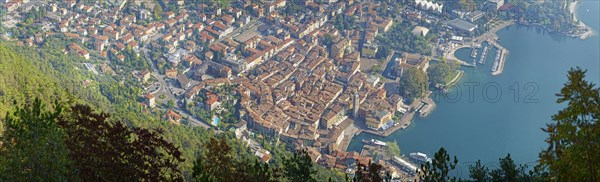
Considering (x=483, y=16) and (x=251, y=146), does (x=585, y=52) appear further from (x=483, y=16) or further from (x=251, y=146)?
(x=251, y=146)

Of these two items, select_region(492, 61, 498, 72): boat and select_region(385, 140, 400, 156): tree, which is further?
select_region(492, 61, 498, 72): boat

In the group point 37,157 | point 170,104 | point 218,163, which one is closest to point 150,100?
point 170,104

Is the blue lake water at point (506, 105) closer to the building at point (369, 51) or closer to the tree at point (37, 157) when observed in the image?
the building at point (369, 51)

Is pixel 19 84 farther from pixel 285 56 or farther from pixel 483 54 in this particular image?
pixel 483 54

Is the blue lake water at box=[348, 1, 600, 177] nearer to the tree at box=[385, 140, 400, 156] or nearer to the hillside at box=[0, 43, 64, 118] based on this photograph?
the tree at box=[385, 140, 400, 156]

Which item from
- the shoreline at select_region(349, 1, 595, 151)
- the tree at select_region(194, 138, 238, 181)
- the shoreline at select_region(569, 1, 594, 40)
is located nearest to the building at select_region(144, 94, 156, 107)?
the shoreline at select_region(349, 1, 595, 151)

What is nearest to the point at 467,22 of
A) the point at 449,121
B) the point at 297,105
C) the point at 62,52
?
the point at 449,121
